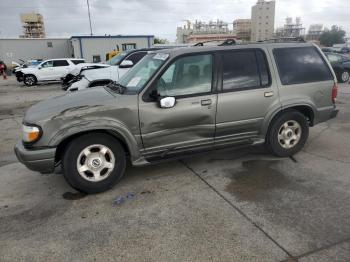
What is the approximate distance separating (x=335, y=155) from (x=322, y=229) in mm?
2440

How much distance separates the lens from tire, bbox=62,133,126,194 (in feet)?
12.7

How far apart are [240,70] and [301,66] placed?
3.63 ft

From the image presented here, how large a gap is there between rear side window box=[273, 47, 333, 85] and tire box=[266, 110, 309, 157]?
1.73 feet

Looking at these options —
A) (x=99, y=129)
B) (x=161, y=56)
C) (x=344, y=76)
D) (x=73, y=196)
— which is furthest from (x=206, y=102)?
(x=344, y=76)

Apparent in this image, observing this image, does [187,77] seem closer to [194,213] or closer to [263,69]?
[263,69]

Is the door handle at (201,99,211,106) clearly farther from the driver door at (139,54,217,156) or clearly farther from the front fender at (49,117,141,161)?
the front fender at (49,117,141,161)

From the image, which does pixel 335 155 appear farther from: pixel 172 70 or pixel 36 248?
pixel 36 248

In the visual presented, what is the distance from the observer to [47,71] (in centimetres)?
1991

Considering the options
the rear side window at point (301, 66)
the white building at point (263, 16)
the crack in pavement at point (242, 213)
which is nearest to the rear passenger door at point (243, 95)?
the rear side window at point (301, 66)

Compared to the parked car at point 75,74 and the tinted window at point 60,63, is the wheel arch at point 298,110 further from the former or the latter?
the tinted window at point 60,63

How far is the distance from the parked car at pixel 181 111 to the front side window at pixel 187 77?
1cm

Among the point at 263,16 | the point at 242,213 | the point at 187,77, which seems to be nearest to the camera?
the point at 242,213

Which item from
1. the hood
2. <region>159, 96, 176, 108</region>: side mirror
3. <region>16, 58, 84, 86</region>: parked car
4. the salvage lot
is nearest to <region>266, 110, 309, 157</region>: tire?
the salvage lot

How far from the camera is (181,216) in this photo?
3457mm
